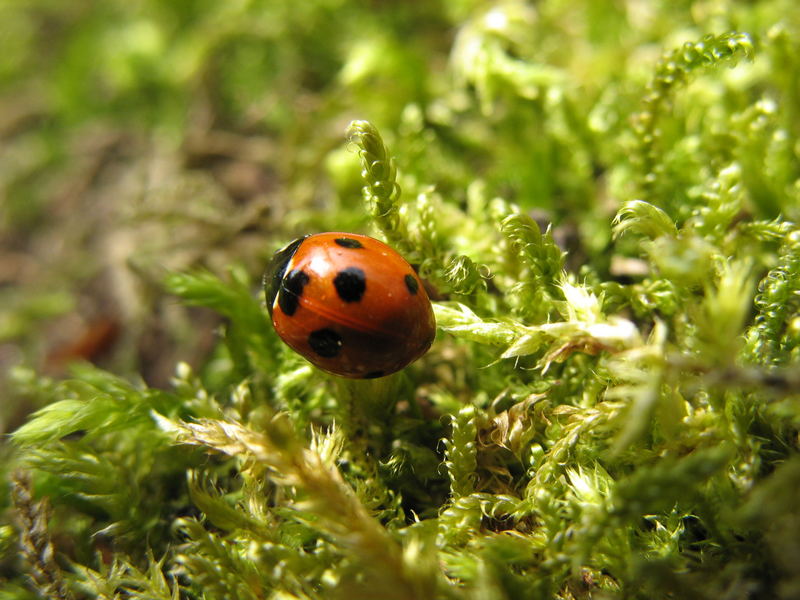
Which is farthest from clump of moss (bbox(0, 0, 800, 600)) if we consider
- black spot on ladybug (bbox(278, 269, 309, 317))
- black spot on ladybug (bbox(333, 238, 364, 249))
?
black spot on ladybug (bbox(278, 269, 309, 317))

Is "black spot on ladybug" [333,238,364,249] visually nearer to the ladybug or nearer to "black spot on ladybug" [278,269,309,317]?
the ladybug

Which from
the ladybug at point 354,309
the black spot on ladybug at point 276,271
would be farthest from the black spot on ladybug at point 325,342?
the black spot on ladybug at point 276,271

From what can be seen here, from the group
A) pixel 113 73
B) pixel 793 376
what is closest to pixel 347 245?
pixel 793 376

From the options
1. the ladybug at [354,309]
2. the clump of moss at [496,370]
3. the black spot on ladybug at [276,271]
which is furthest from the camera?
the black spot on ladybug at [276,271]

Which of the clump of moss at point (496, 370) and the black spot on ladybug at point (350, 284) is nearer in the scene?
the clump of moss at point (496, 370)

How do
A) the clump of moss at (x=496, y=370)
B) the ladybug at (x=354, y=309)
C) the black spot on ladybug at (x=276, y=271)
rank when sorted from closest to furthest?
the clump of moss at (x=496, y=370), the ladybug at (x=354, y=309), the black spot on ladybug at (x=276, y=271)

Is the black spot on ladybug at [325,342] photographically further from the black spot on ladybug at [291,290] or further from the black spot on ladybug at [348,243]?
the black spot on ladybug at [348,243]
